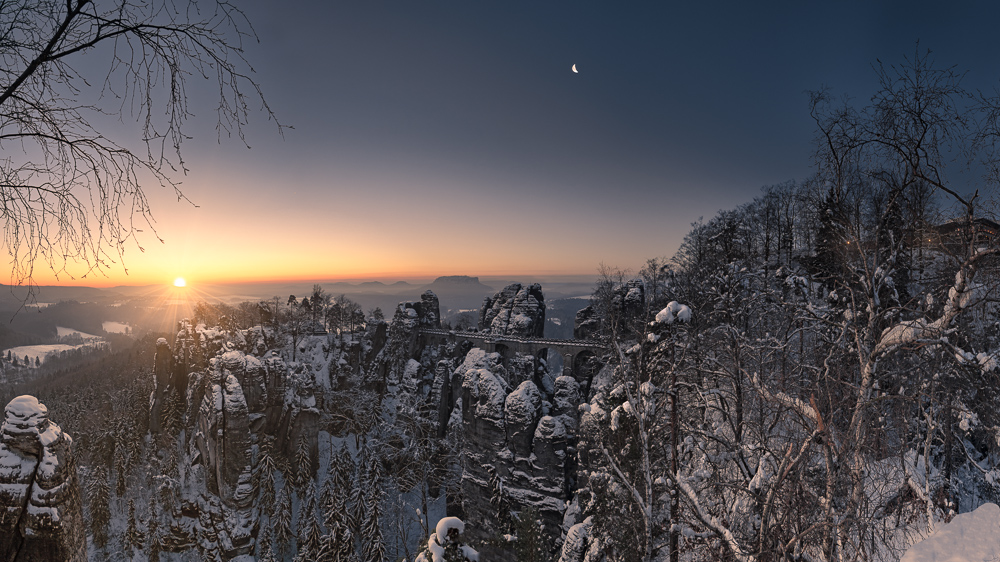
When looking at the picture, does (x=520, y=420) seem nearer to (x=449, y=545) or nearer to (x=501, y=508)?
(x=501, y=508)

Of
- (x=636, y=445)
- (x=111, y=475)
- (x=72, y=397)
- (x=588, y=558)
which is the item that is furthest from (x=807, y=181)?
(x=72, y=397)

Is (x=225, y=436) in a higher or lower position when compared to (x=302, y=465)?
higher

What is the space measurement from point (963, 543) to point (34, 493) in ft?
32.3

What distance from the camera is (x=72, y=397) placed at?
192 feet

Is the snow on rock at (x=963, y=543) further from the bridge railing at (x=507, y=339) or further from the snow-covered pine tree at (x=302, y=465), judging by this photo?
the snow-covered pine tree at (x=302, y=465)

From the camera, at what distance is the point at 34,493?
3.83 meters

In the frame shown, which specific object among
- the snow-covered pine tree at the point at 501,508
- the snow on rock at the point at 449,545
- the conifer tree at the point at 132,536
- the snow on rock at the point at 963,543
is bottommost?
the conifer tree at the point at 132,536

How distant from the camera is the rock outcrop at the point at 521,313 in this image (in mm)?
34562

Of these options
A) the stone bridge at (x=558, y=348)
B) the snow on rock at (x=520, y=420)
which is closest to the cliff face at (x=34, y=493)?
the snow on rock at (x=520, y=420)

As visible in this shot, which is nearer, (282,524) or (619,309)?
(282,524)

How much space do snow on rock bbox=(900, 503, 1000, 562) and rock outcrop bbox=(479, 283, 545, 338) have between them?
2941cm

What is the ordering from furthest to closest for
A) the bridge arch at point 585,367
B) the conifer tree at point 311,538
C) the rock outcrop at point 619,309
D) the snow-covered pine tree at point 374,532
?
the bridge arch at point 585,367 → the rock outcrop at point 619,309 → the conifer tree at point 311,538 → the snow-covered pine tree at point 374,532

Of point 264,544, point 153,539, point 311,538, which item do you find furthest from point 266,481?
point 153,539

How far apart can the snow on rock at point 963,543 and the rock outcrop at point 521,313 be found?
96.5ft
